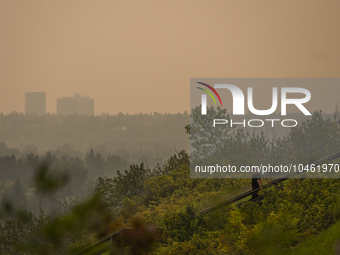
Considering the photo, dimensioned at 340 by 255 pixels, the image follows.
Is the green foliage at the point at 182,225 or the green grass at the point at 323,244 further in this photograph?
the green foliage at the point at 182,225

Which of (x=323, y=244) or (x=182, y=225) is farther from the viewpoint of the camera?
(x=182, y=225)

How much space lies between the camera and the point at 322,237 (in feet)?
28.3

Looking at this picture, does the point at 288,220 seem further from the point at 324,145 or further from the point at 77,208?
the point at 324,145

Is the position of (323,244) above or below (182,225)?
above

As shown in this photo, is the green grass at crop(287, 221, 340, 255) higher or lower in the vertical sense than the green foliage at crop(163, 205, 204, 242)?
higher

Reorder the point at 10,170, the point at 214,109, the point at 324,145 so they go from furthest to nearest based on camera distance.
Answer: the point at 10,170
the point at 324,145
the point at 214,109

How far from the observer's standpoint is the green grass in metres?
7.84

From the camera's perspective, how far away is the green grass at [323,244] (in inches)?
309

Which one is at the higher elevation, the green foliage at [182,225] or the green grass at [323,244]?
the green grass at [323,244]

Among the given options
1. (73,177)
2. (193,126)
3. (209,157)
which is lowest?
(73,177)

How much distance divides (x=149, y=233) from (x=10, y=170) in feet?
570

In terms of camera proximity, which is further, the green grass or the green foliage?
the green foliage

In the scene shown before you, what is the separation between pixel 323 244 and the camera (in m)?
8.16

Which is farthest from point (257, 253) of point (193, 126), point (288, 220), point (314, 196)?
point (193, 126)
